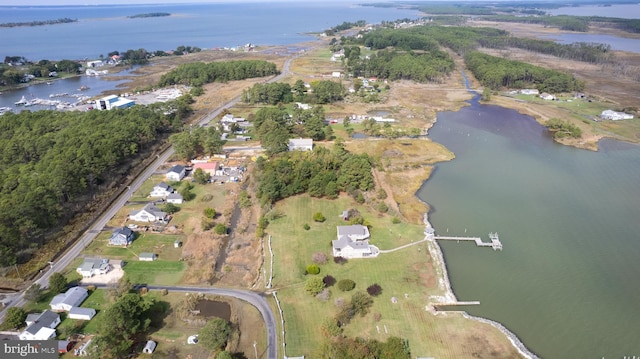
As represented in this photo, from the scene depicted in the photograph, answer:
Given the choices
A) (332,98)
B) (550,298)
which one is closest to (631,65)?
(332,98)

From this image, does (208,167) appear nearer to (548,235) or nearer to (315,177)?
(315,177)

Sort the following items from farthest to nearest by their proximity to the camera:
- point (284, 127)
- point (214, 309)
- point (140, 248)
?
point (284, 127) → point (140, 248) → point (214, 309)

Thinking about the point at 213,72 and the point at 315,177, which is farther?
the point at 213,72

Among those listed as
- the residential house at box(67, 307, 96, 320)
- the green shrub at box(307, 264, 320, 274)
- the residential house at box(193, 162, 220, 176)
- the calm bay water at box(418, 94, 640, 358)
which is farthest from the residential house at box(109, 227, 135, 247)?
the calm bay water at box(418, 94, 640, 358)

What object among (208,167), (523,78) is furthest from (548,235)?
(523,78)

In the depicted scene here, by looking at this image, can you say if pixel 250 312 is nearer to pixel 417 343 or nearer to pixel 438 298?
pixel 417 343

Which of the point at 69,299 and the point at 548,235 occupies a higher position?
the point at 69,299

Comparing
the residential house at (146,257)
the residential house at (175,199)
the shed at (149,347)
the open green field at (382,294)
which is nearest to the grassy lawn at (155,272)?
the residential house at (146,257)

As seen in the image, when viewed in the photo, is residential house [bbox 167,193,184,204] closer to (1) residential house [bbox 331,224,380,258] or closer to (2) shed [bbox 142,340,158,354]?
(1) residential house [bbox 331,224,380,258]
